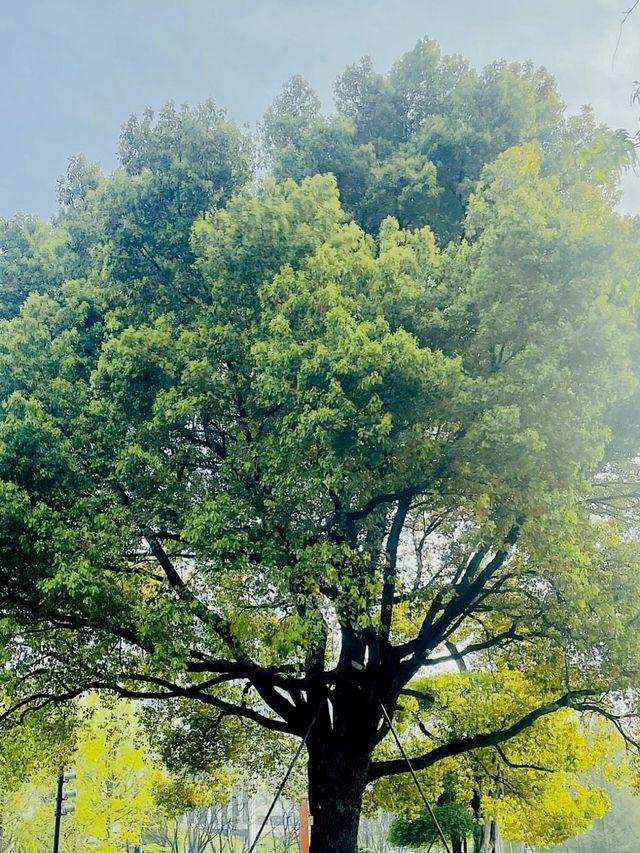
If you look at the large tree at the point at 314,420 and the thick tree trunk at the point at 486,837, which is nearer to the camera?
the large tree at the point at 314,420

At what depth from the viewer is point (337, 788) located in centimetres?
893

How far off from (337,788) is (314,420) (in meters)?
5.33

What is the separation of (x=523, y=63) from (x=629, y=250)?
14.2ft

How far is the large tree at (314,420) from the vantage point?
6.63 m

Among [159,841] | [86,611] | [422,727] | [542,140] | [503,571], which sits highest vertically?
[542,140]

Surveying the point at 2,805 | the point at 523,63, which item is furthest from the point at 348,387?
the point at 2,805

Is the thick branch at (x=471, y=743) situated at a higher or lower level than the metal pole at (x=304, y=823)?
higher

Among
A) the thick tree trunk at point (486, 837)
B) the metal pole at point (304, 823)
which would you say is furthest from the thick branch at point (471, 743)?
the thick tree trunk at point (486, 837)

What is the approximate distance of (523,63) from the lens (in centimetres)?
952

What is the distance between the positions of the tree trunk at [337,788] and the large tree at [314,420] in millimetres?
35

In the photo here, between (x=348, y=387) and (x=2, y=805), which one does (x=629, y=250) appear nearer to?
(x=348, y=387)

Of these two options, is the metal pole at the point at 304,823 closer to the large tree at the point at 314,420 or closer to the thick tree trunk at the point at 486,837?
the thick tree trunk at the point at 486,837

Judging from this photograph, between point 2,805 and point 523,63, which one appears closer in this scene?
point 523,63

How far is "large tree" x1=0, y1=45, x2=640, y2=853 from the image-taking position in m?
6.63
